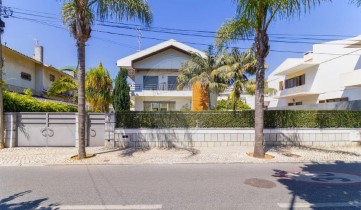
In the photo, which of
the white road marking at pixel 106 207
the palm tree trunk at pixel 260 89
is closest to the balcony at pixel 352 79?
the palm tree trunk at pixel 260 89

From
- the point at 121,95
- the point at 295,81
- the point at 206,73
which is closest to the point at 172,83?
the point at 206,73

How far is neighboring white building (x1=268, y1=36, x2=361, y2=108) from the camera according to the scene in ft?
65.1

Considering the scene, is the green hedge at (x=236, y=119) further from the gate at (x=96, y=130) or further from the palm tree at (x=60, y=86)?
the palm tree at (x=60, y=86)

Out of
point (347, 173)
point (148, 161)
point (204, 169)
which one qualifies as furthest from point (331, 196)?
point (148, 161)

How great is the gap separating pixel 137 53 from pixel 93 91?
17.8ft

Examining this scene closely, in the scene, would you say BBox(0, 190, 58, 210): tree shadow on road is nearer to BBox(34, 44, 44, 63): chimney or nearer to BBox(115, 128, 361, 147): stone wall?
BBox(115, 128, 361, 147): stone wall

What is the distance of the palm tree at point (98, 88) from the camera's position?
1644 cm

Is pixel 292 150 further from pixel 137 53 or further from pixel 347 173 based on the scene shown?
pixel 137 53

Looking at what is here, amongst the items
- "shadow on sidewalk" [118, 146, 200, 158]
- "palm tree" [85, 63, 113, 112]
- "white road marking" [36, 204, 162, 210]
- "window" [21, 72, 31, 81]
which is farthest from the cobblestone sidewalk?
"window" [21, 72, 31, 81]

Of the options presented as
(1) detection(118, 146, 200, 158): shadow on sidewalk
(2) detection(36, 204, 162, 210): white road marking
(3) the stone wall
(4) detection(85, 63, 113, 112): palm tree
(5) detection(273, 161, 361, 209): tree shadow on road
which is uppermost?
(4) detection(85, 63, 113, 112): palm tree

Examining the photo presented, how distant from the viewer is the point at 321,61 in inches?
959

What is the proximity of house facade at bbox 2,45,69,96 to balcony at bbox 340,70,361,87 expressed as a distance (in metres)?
25.0

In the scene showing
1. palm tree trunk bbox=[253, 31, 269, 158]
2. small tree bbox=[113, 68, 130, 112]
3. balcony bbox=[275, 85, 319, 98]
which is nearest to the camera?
palm tree trunk bbox=[253, 31, 269, 158]

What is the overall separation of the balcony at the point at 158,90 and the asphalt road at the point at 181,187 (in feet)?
43.2
